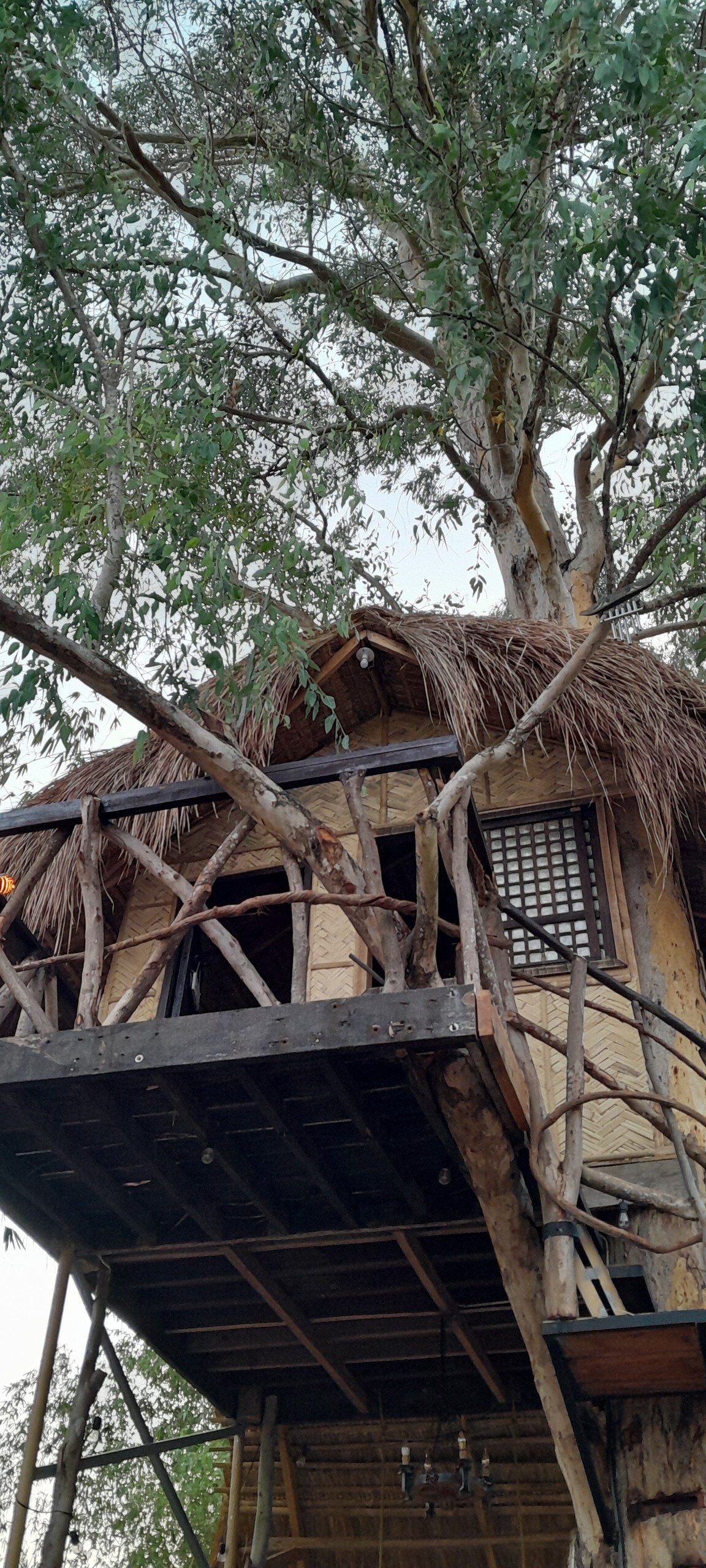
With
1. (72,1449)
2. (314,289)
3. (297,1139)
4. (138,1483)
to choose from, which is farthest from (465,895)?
(138,1483)

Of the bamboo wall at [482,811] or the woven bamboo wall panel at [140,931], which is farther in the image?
the woven bamboo wall panel at [140,931]

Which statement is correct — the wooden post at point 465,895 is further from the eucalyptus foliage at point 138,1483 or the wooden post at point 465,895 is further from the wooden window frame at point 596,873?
the eucalyptus foliage at point 138,1483

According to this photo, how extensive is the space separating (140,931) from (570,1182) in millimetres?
2985

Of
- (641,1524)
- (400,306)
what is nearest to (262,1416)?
(641,1524)

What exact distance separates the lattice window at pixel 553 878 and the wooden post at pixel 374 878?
1.63 meters

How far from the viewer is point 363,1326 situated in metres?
6.19

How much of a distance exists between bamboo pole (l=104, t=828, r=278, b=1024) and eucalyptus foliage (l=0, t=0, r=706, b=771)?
51 cm

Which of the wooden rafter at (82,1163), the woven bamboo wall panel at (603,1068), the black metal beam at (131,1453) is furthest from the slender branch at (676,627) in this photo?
the black metal beam at (131,1453)

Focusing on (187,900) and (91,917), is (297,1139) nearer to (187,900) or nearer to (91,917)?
(187,900)

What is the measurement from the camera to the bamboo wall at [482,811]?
552 centimetres

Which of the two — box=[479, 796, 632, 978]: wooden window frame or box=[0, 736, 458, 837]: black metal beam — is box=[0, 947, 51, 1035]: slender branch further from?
box=[479, 796, 632, 978]: wooden window frame

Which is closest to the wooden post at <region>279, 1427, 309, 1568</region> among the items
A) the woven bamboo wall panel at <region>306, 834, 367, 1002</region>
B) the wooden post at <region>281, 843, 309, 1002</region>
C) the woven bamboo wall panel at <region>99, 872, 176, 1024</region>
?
the woven bamboo wall panel at <region>99, 872, 176, 1024</region>

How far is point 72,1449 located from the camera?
536 centimetres

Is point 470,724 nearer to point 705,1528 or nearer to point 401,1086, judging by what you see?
point 401,1086
